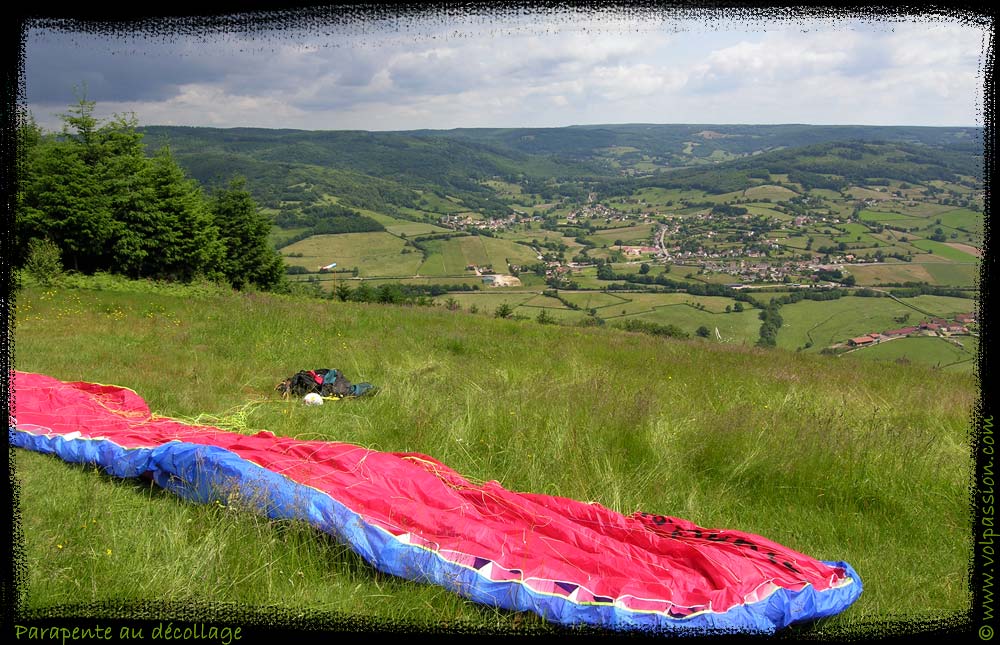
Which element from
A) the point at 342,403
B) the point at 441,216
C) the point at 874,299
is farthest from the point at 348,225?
the point at 342,403

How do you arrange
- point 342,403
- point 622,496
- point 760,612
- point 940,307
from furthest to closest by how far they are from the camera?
1. point 940,307
2. point 342,403
3. point 622,496
4. point 760,612

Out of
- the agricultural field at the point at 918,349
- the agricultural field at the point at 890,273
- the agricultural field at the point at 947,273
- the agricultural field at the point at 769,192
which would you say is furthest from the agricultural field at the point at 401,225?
the agricultural field at the point at 918,349

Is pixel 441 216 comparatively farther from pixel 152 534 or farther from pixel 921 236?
pixel 152 534

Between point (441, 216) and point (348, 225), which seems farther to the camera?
point (441, 216)

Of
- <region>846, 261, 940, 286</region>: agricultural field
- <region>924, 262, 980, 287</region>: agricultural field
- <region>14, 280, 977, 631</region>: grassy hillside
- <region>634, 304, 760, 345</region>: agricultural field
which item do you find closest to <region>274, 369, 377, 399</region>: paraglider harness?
<region>14, 280, 977, 631</region>: grassy hillside

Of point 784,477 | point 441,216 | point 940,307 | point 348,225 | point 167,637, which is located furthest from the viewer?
point 441,216

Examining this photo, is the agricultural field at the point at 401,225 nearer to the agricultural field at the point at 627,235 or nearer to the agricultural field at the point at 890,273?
the agricultural field at the point at 627,235

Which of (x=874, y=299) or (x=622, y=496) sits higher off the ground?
(x=622, y=496)
